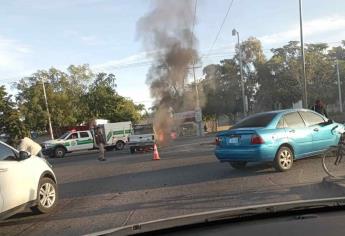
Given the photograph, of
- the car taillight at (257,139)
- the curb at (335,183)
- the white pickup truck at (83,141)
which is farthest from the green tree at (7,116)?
the curb at (335,183)

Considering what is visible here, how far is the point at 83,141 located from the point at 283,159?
27.0 meters

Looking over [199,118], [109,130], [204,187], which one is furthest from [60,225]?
[199,118]

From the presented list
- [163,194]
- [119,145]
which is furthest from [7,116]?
[163,194]

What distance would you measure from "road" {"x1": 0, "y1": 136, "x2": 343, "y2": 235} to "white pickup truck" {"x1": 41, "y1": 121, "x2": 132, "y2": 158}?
22044 millimetres

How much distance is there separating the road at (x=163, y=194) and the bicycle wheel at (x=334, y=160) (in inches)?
11.5

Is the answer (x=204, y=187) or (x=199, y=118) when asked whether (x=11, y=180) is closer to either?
(x=204, y=187)

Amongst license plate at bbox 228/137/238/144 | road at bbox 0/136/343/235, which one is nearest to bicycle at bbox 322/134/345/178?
road at bbox 0/136/343/235

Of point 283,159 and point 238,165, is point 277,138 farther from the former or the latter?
point 238,165

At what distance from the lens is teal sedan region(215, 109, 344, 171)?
12.2m

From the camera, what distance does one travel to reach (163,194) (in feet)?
33.9

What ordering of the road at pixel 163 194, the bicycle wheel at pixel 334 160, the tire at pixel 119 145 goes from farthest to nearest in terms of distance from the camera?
the tire at pixel 119 145, the bicycle wheel at pixel 334 160, the road at pixel 163 194

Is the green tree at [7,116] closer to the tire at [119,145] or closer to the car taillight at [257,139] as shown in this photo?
the tire at [119,145]

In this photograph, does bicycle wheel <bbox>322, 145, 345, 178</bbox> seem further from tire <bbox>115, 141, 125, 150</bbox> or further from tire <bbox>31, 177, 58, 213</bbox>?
tire <bbox>115, 141, 125, 150</bbox>

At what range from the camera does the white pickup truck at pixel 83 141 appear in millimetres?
36125
